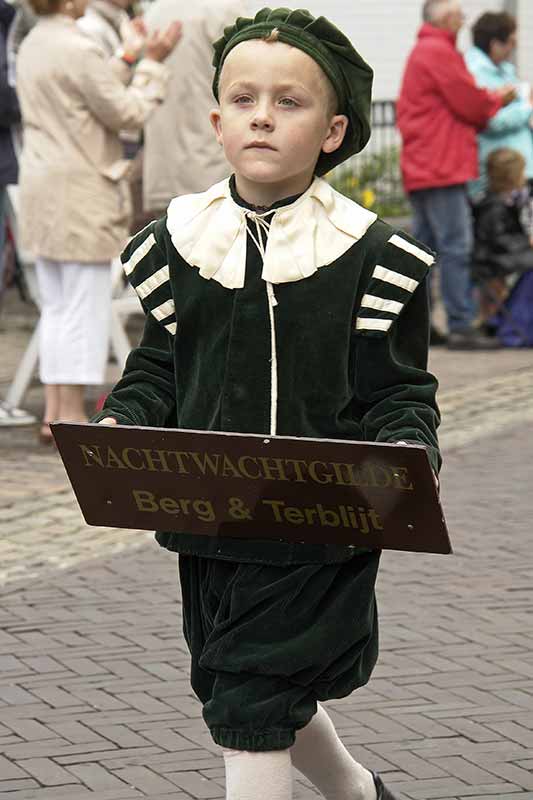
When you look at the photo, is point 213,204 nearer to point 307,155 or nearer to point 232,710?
point 307,155

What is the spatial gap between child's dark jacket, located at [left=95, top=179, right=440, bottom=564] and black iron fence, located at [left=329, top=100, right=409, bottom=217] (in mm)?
12381

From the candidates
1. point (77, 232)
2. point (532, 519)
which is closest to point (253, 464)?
point (532, 519)

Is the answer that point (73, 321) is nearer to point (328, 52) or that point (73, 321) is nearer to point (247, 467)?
point (328, 52)

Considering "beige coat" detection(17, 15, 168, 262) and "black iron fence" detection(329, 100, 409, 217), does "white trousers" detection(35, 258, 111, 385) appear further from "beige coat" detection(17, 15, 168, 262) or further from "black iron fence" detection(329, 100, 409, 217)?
"black iron fence" detection(329, 100, 409, 217)

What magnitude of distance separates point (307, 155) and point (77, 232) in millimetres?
4860

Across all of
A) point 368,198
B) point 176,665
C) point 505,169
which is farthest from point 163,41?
point 368,198

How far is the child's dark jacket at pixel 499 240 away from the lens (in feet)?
38.2

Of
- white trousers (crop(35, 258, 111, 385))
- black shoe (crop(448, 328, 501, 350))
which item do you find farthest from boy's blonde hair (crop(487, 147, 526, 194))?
white trousers (crop(35, 258, 111, 385))

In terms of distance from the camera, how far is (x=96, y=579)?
20.0ft

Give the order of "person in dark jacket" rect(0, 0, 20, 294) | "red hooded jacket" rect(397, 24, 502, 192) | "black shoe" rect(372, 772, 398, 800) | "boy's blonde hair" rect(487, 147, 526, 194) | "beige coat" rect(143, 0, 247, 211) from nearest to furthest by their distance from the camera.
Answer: "black shoe" rect(372, 772, 398, 800), "person in dark jacket" rect(0, 0, 20, 294), "beige coat" rect(143, 0, 247, 211), "red hooded jacket" rect(397, 24, 502, 192), "boy's blonde hair" rect(487, 147, 526, 194)

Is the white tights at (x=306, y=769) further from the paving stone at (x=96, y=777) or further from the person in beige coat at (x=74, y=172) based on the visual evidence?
the person in beige coat at (x=74, y=172)

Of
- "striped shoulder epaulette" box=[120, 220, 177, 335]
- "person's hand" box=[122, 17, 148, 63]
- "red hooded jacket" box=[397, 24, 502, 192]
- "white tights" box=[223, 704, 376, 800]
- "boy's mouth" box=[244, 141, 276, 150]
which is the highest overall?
"boy's mouth" box=[244, 141, 276, 150]

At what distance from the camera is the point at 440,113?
1127cm

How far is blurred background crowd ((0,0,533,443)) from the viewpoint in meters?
7.93
